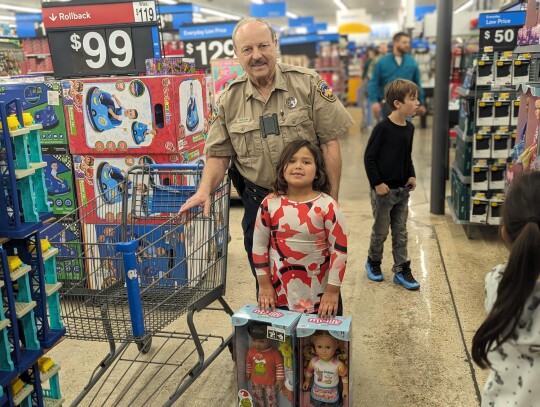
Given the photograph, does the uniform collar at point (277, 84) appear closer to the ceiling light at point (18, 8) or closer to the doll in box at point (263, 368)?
the doll in box at point (263, 368)

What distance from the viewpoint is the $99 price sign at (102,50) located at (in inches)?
167

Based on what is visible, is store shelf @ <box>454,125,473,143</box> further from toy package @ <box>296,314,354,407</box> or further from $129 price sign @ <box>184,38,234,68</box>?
$129 price sign @ <box>184,38,234,68</box>

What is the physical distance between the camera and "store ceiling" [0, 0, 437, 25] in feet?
94.1

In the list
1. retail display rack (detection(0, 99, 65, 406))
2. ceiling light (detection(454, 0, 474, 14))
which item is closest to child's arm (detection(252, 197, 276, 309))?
retail display rack (detection(0, 99, 65, 406))

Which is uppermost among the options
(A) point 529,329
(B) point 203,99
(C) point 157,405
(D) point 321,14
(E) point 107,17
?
(D) point 321,14

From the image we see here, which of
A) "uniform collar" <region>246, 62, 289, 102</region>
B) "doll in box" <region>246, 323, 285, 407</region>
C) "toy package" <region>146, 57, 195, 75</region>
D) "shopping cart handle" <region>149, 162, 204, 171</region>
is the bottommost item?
"doll in box" <region>246, 323, 285, 407</region>

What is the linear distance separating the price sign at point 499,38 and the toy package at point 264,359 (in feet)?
11.6

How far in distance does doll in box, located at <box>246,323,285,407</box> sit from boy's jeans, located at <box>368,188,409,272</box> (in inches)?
74.0

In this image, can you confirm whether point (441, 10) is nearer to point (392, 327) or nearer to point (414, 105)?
point (414, 105)

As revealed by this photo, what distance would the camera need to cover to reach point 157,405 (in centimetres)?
286

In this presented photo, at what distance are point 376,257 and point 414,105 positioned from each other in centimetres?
120

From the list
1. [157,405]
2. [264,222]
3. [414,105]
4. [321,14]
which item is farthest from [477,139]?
[321,14]

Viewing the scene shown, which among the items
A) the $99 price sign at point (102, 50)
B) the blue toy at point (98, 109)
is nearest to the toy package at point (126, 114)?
the blue toy at point (98, 109)

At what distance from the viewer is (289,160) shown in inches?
97.1
